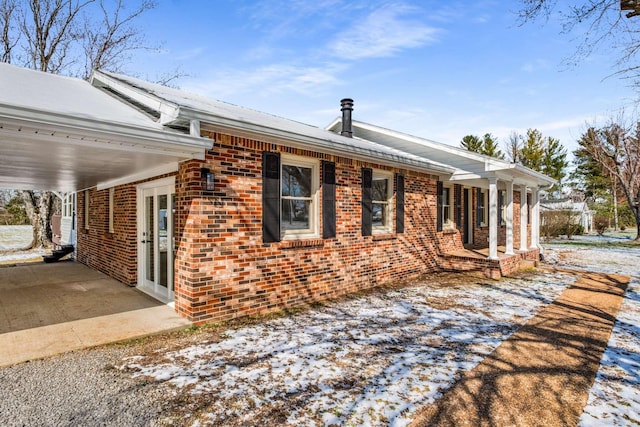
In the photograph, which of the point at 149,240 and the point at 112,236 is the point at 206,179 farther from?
the point at 112,236

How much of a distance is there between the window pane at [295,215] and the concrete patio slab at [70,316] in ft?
7.47

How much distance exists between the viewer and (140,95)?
5.74 meters

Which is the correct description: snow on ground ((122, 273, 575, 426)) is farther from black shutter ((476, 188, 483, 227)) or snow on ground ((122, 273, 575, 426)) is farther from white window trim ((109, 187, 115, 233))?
black shutter ((476, 188, 483, 227))

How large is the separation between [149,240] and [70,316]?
1938mm

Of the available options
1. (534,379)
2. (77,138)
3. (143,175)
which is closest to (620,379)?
(534,379)

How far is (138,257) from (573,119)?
96.6ft

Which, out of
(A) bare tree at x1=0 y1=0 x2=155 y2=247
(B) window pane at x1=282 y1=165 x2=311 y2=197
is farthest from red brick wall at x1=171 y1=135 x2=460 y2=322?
(A) bare tree at x1=0 y1=0 x2=155 y2=247

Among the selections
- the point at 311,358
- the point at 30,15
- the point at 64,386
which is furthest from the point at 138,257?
the point at 30,15

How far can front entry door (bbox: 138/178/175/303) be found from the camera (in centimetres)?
593

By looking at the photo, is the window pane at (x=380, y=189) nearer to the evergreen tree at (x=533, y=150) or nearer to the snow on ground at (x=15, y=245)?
the snow on ground at (x=15, y=245)

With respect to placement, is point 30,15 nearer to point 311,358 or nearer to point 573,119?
point 311,358

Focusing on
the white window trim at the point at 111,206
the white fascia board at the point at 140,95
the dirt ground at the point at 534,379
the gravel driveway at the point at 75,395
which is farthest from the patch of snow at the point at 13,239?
the dirt ground at the point at 534,379

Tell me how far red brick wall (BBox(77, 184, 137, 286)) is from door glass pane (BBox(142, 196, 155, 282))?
15.7 inches

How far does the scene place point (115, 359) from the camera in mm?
3744
